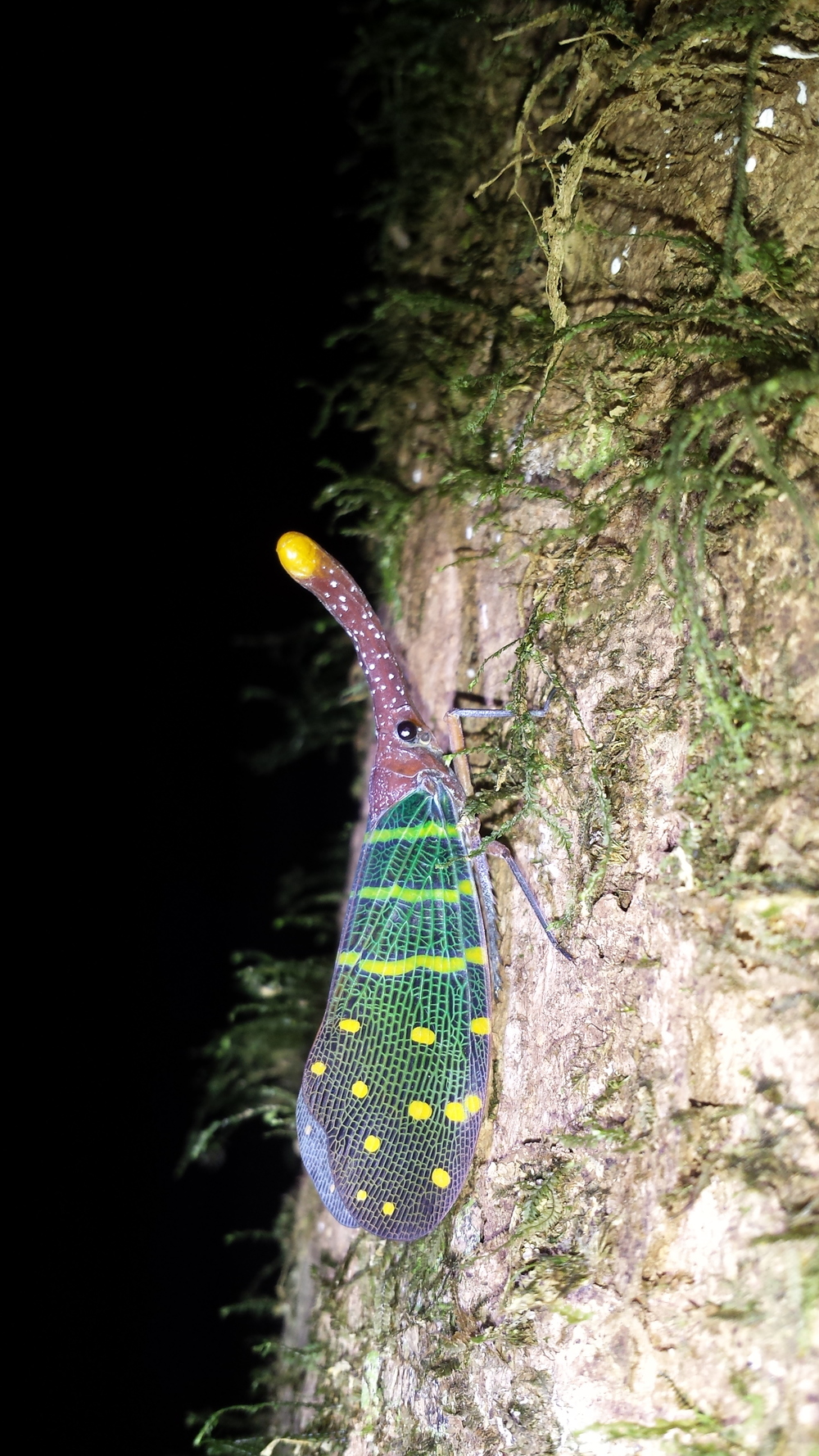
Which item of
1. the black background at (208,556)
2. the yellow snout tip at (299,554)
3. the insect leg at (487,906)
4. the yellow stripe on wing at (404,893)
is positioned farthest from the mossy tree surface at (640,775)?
the black background at (208,556)

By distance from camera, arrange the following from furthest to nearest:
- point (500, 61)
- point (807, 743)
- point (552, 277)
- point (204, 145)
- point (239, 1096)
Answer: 1. point (204, 145)
2. point (239, 1096)
3. point (500, 61)
4. point (552, 277)
5. point (807, 743)

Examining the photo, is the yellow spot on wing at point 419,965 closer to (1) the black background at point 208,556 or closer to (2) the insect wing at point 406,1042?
(2) the insect wing at point 406,1042

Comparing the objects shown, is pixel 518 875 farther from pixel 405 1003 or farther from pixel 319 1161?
pixel 319 1161

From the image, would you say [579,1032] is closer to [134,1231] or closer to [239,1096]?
[239,1096]

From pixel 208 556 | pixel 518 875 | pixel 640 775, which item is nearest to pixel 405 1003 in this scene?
pixel 518 875

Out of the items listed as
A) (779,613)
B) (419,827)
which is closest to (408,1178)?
(419,827)
